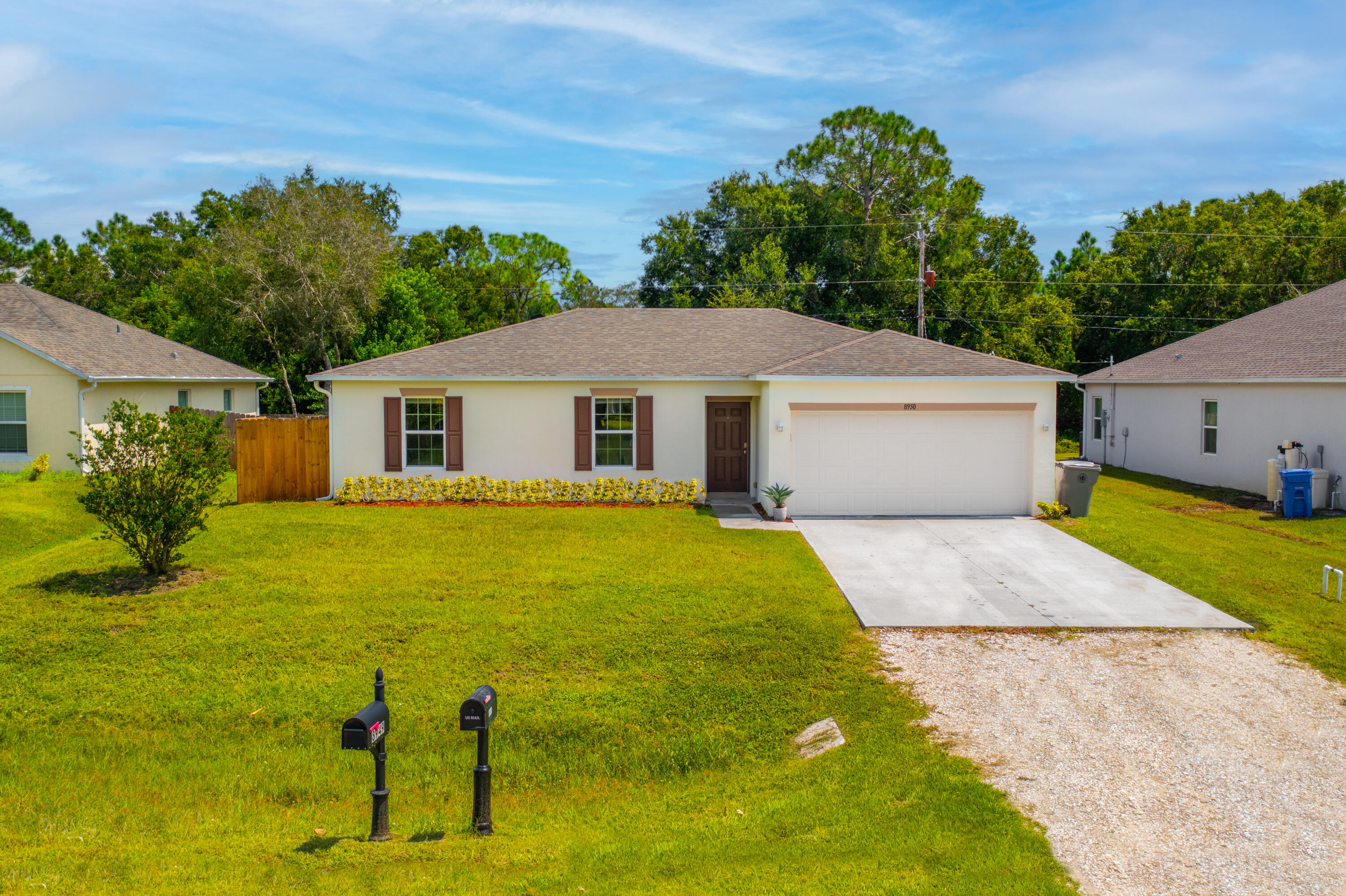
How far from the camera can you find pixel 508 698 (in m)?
7.96

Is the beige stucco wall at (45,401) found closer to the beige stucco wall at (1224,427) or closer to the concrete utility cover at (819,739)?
the concrete utility cover at (819,739)

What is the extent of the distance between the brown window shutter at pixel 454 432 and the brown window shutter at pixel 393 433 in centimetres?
89

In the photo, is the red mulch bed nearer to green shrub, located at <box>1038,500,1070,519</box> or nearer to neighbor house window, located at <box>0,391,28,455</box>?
green shrub, located at <box>1038,500,1070,519</box>

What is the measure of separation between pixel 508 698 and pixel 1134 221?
41.9 meters

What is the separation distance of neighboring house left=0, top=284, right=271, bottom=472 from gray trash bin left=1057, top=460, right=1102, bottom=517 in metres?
20.7

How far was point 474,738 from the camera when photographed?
7.41 metres

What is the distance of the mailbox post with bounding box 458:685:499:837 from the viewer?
563 centimetres

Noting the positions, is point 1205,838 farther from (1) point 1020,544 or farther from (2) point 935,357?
(2) point 935,357

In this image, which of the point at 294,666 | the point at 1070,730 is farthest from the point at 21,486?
the point at 1070,730

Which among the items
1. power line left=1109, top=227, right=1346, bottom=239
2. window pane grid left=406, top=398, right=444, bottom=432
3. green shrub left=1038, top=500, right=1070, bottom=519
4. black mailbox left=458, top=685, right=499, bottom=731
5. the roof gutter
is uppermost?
power line left=1109, top=227, right=1346, bottom=239

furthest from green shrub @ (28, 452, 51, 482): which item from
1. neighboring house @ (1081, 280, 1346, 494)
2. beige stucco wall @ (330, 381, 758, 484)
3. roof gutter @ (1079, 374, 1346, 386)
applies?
neighboring house @ (1081, 280, 1346, 494)

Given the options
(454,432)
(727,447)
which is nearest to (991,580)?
(727,447)

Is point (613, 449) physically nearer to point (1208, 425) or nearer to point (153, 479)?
point (153, 479)

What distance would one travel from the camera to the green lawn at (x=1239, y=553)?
9812 mm
